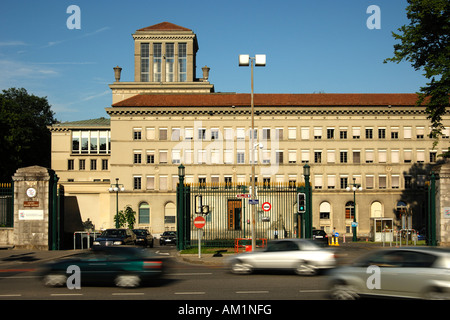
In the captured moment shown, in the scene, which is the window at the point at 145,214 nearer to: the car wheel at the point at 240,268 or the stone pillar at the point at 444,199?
the stone pillar at the point at 444,199

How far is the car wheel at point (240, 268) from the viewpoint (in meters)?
20.5

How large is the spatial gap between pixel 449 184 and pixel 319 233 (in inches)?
790

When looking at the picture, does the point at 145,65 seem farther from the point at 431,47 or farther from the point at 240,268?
the point at 240,268

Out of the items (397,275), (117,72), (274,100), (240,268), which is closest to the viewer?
(397,275)

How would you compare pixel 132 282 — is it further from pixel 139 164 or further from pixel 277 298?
pixel 139 164

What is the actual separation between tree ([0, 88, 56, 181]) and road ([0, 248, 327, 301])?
57.8 meters

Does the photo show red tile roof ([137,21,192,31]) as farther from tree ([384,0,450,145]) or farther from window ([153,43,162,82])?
tree ([384,0,450,145])

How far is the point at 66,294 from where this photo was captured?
51.3 ft

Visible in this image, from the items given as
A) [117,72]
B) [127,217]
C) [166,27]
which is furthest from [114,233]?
[166,27]

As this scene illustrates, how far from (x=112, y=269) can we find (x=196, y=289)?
2.58m

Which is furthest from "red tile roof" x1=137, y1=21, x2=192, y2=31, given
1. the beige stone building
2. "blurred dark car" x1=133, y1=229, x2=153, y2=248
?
"blurred dark car" x1=133, y1=229, x2=153, y2=248

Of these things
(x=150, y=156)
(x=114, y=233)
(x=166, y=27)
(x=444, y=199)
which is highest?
(x=166, y=27)

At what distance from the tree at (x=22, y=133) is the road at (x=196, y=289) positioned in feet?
190

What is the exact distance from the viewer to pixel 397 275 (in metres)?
12.8
